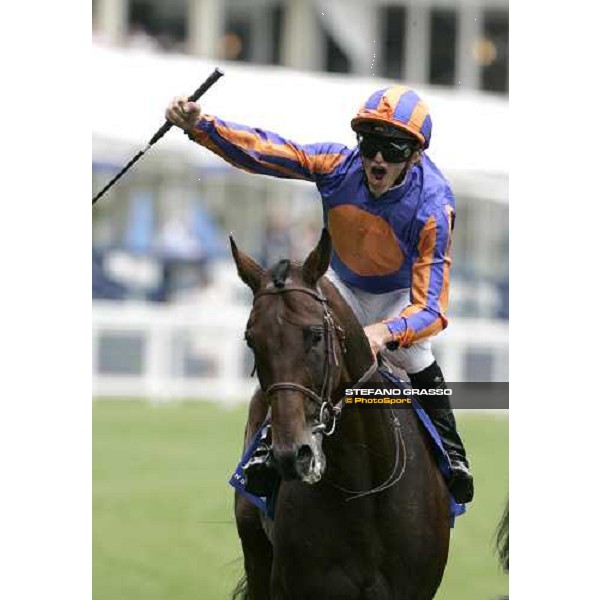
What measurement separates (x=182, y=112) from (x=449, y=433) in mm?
1488

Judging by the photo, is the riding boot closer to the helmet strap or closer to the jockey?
the jockey

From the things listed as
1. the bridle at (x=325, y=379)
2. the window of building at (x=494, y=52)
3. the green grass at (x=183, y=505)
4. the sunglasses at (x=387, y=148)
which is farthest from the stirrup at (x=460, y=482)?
the window of building at (x=494, y=52)

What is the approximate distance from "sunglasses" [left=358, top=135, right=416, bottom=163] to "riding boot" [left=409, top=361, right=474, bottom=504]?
820 millimetres

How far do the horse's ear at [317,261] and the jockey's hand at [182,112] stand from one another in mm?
770

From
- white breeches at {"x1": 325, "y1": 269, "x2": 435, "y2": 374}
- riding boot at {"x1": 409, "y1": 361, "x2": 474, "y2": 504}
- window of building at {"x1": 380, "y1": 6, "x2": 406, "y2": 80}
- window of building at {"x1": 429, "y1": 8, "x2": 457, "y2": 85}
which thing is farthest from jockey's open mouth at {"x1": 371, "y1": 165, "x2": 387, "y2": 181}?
window of building at {"x1": 429, "y1": 8, "x2": 457, "y2": 85}

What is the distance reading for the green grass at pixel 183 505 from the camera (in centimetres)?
705

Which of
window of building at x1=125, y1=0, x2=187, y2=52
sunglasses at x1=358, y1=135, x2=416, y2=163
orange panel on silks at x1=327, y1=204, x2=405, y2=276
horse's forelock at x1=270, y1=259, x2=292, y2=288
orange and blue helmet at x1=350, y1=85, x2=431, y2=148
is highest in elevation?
window of building at x1=125, y1=0, x2=187, y2=52

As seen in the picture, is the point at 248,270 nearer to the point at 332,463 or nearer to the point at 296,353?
the point at 296,353

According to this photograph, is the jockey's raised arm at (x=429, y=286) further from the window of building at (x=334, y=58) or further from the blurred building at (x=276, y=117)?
the window of building at (x=334, y=58)

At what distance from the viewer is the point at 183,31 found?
7.20 m

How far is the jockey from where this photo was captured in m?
5.01
